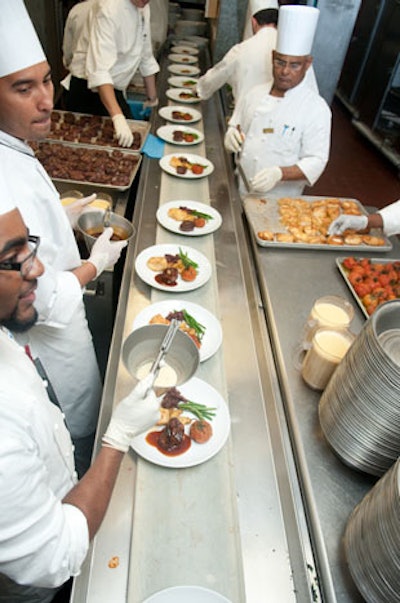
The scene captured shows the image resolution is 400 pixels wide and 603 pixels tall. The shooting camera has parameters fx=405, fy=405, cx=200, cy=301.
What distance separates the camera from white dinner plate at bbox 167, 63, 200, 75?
14.1 feet

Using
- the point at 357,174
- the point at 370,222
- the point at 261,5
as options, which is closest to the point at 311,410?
the point at 370,222

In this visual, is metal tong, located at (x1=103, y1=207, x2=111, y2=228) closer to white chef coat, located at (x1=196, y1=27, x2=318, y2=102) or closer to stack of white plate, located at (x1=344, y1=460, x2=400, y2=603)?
stack of white plate, located at (x1=344, y1=460, x2=400, y2=603)

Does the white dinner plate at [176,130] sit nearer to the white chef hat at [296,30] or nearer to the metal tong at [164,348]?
the white chef hat at [296,30]

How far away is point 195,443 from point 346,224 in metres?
1.50

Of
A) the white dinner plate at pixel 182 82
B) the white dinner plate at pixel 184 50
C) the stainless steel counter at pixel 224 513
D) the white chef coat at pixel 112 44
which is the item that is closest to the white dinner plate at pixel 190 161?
the white chef coat at pixel 112 44

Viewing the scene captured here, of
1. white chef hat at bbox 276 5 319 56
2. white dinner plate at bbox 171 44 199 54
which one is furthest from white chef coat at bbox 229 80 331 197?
white dinner plate at bbox 171 44 199 54

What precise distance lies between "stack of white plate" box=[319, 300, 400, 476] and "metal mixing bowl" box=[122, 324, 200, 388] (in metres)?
0.43

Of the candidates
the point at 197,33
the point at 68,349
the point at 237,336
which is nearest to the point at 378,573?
the point at 237,336

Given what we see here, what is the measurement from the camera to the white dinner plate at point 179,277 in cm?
173

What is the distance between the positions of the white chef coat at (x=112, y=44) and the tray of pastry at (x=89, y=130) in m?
0.26

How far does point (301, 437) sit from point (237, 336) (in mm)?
482

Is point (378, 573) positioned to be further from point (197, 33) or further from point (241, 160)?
point (197, 33)

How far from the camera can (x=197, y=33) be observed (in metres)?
5.84

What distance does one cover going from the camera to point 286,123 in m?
2.61
